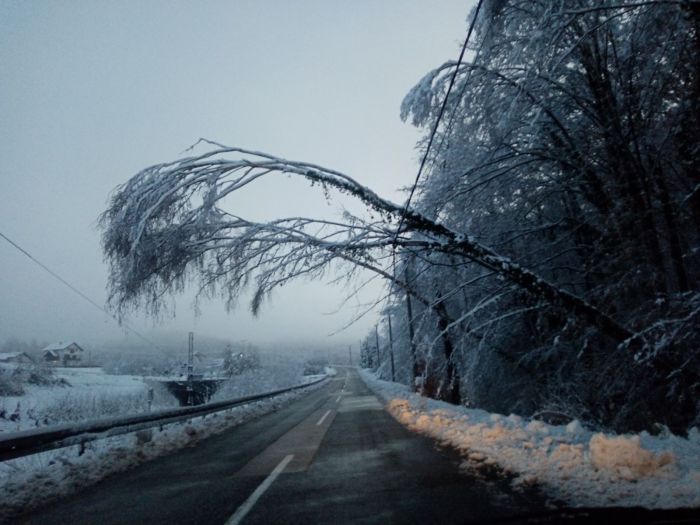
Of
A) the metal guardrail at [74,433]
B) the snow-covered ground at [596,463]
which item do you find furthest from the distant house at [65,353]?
the snow-covered ground at [596,463]

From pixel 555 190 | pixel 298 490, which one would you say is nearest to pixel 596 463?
pixel 298 490

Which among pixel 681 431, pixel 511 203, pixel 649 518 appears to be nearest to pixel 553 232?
pixel 511 203

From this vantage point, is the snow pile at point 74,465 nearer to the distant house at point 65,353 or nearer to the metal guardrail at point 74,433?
the metal guardrail at point 74,433

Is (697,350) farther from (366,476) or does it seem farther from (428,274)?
(428,274)

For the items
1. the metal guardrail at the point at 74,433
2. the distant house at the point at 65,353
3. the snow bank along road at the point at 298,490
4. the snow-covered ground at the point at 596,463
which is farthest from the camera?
the distant house at the point at 65,353

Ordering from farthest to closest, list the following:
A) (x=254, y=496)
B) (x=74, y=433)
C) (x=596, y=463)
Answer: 1. (x=74, y=433)
2. (x=254, y=496)
3. (x=596, y=463)

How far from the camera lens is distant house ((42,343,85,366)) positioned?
67.5 m

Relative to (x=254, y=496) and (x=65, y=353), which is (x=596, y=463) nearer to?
(x=254, y=496)

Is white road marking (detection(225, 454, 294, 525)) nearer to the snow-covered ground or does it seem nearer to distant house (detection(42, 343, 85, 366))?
the snow-covered ground

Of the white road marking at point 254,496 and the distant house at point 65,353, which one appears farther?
the distant house at point 65,353

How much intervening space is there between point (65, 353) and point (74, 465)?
3149 inches

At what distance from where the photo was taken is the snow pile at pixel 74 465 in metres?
5.24

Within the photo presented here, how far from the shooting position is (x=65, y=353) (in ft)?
238

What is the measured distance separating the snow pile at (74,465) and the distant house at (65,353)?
229 ft
